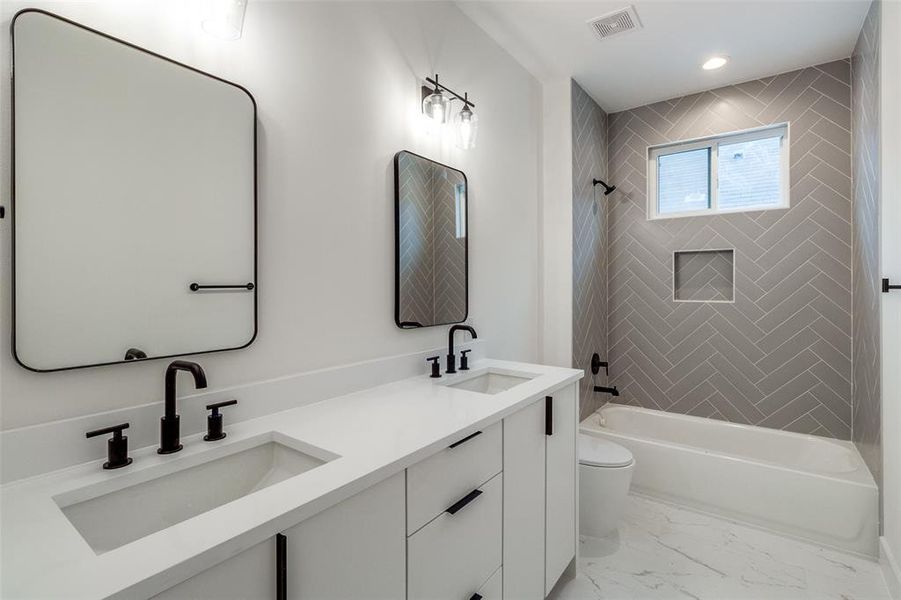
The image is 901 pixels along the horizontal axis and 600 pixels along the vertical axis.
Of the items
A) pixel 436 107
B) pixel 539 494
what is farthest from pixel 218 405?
pixel 436 107

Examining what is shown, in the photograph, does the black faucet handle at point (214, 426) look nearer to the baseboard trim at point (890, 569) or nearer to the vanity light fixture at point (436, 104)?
the vanity light fixture at point (436, 104)

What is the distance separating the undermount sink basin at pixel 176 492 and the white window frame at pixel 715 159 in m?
3.13

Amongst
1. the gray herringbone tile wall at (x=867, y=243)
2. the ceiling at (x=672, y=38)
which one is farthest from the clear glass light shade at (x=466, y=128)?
the gray herringbone tile wall at (x=867, y=243)

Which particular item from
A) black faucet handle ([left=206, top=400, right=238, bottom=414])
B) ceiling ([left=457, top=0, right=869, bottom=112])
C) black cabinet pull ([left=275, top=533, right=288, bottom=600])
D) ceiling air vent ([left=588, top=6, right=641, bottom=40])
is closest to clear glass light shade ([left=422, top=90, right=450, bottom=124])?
ceiling ([left=457, top=0, right=869, bottom=112])

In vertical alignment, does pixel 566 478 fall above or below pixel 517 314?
below

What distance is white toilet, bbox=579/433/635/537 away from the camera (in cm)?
216

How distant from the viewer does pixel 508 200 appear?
8.32 feet

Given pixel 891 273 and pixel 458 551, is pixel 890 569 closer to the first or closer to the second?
pixel 891 273

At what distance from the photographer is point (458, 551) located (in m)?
1.16

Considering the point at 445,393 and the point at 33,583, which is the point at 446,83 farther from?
the point at 33,583

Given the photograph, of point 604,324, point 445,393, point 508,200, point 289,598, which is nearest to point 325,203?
point 445,393

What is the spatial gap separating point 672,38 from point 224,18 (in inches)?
93.4

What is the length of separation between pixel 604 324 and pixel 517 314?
1.17 metres

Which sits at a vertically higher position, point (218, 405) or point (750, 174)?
point (750, 174)
